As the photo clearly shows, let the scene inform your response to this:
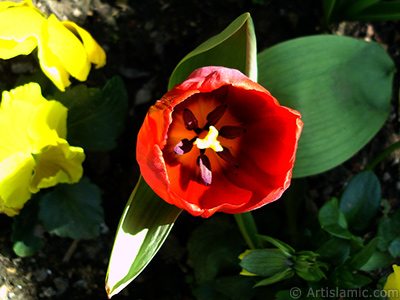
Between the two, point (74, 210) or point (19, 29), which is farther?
point (74, 210)

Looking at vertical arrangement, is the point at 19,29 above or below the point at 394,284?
above

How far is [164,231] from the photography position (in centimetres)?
85

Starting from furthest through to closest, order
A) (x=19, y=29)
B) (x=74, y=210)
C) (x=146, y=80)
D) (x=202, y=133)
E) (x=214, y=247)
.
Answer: (x=146, y=80)
(x=214, y=247)
(x=74, y=210)
(x=202, y=133)
(x=19, y=29)

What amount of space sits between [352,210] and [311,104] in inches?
11.5

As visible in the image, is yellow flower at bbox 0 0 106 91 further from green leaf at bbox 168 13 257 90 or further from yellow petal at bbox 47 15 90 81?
green leaf at bbox 168 13 257 90

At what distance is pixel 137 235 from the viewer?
2.71ft

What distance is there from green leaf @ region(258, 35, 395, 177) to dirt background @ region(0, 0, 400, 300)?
340 mm

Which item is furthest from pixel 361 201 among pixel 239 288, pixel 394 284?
pixel 239 288

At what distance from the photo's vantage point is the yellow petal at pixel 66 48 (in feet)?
2.72

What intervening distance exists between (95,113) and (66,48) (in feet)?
0.67

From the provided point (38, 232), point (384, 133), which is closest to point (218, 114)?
point (38, 232)

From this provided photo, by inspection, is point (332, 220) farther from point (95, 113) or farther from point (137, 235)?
point (95, 113)

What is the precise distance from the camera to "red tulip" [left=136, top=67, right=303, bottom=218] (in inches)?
27.9

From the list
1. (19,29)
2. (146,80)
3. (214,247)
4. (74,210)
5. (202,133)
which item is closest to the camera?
(19,29)
